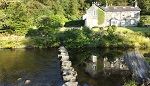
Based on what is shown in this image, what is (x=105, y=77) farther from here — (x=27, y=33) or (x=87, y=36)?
(x=27, y=33)

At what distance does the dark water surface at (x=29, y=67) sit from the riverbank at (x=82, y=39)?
151 inches

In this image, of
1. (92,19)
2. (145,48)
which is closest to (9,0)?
(92,19)

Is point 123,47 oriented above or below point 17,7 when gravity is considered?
below

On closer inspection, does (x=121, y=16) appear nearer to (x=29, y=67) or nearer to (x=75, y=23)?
(x=75, y=23)

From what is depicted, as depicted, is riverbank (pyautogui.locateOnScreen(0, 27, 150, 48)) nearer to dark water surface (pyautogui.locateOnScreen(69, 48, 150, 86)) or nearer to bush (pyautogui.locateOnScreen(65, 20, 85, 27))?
dark water surface (pyautogui.locateOnScreen(69, 48, 150, 86))

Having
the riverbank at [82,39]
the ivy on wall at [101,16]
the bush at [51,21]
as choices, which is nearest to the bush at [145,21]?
the ivy on wall at [101,16]

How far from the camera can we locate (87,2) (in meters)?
120

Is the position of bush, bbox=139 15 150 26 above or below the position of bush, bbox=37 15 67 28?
below

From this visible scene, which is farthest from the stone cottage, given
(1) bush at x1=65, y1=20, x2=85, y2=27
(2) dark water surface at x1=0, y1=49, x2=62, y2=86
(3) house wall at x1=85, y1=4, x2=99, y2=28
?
(2) dark water surface at x1=0, y1=49, x2=62, y2=86

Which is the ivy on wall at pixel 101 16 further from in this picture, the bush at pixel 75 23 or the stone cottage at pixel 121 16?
the bush at pixel 75 23

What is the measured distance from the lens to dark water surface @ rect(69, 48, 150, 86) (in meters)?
41.3

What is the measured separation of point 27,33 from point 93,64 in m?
28.3

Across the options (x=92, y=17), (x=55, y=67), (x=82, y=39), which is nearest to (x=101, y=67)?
(x=55, y=67)

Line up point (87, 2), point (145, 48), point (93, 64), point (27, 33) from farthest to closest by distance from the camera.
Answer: point (87, 2) → point (27, 33) → point (145, 48) → point (93, 64)
